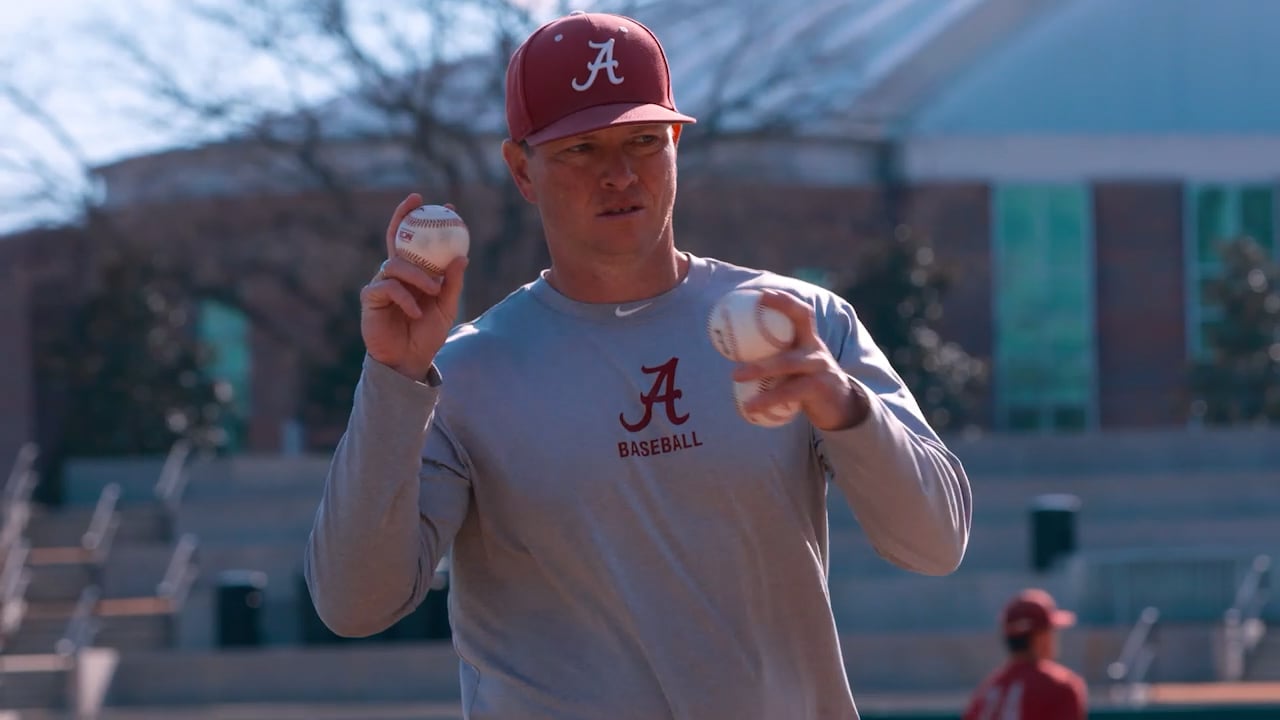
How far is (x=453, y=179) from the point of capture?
27.2 m

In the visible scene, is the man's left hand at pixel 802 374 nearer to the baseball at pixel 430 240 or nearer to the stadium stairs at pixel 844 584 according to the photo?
the baseball at pixel 430 240

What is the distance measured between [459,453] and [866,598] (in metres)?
18.6

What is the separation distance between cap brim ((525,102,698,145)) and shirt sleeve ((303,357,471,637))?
1.43ft

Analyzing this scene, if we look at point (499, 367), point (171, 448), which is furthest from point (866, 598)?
point (499, 367)

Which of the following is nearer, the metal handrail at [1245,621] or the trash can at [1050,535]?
the metal handrail at [1245,621]

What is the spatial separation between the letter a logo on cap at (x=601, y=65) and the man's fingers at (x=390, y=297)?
1.56 feet

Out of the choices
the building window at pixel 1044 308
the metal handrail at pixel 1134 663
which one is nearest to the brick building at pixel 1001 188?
the building window at pixel 1044 308

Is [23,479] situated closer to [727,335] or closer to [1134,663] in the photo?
[1134,663]

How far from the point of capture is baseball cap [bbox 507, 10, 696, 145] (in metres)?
3.10

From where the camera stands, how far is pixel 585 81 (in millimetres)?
3129

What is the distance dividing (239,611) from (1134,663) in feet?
32.3

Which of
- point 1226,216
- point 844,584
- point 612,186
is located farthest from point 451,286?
point 1226,216

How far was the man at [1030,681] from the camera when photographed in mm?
8102

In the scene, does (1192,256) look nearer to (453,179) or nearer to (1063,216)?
(1063,216)
